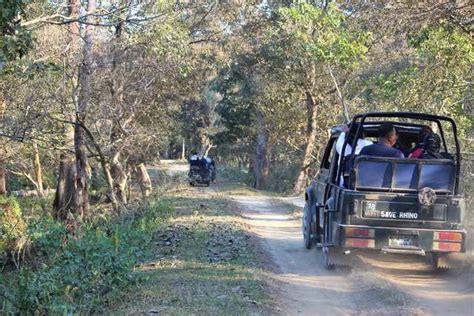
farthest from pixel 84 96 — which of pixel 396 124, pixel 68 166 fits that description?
pixel 396 124

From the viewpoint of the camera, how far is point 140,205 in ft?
69.9

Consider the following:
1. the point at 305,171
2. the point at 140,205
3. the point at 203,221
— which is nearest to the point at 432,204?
the point at 203,221

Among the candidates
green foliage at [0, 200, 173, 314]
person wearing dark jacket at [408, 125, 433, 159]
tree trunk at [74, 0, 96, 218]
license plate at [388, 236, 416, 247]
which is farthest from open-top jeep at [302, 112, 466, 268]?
tree trunk at [74, 0, 96, 218]

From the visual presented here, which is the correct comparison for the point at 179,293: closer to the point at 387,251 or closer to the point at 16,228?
the point at 387,251

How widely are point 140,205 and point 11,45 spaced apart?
538 inches

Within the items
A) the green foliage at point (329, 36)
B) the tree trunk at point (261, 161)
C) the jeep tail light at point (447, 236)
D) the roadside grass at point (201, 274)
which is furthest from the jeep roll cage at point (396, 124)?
the tree trunk at point (261, 161)

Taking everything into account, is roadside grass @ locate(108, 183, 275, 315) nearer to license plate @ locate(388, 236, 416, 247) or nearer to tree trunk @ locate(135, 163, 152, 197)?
license plate @ locate(388, 236, 416, 247)

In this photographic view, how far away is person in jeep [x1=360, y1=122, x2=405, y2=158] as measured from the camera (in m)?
9.28

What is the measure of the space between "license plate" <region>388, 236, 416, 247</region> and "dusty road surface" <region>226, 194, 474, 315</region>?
573 millimetres

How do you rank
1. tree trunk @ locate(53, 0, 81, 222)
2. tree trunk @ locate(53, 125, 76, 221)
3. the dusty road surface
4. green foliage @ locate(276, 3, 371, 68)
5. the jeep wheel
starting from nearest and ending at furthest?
the dusty road surface → the jeep wheel → tree trunk @ locate(53, 0, 81, 222) → green foliage @ locate(276, 3, 371, 68) → tree trunk @ locate(53, 125, 76, 221)

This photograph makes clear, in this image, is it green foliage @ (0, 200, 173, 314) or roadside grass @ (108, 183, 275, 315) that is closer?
roadside grass @ (108, 183, 275, 315)

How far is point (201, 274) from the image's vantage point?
9.26 m

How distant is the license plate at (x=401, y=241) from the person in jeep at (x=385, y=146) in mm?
1265

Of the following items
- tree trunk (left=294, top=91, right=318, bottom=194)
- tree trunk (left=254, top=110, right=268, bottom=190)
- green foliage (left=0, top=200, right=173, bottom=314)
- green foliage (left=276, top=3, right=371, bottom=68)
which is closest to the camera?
green foliage (left=0, top=200, right=173, bottom=314)
